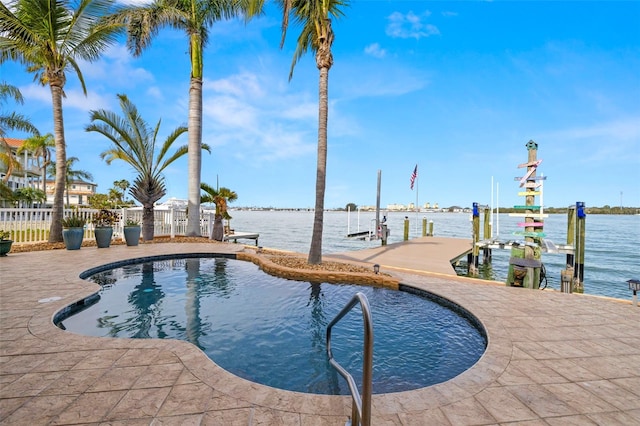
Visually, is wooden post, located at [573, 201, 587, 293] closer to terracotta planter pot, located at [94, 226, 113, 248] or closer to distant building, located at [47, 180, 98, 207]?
terracotta planter pot, located at [94, 226, 113, 248]

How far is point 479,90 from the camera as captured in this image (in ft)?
54.9

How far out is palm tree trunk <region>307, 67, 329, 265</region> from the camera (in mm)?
8422

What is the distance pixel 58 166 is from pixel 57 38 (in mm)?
4386

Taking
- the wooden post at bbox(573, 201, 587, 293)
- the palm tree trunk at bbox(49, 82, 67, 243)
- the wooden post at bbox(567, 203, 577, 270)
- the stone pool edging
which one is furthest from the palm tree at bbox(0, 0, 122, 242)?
the wooden post at bbox(567, 203, 577, 270)

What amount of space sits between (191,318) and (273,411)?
339 centimetres

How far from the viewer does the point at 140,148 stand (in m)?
13.3

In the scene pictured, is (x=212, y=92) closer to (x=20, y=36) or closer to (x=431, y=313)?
(x=20, y=36)

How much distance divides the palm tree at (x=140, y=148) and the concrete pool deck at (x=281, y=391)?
8.90 metres

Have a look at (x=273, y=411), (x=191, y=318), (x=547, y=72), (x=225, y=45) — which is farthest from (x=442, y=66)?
(x=273, y=411)

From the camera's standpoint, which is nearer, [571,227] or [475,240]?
[571,227]

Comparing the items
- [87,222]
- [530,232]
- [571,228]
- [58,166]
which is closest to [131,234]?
[87,222]

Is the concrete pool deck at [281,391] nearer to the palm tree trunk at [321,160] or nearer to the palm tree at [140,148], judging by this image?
the palm tree trunk at [321,160]

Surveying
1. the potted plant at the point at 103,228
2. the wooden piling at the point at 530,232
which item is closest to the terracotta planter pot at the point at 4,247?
the potted plant at the point at 103,228

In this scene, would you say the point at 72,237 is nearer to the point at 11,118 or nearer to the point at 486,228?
the point at 11,118
